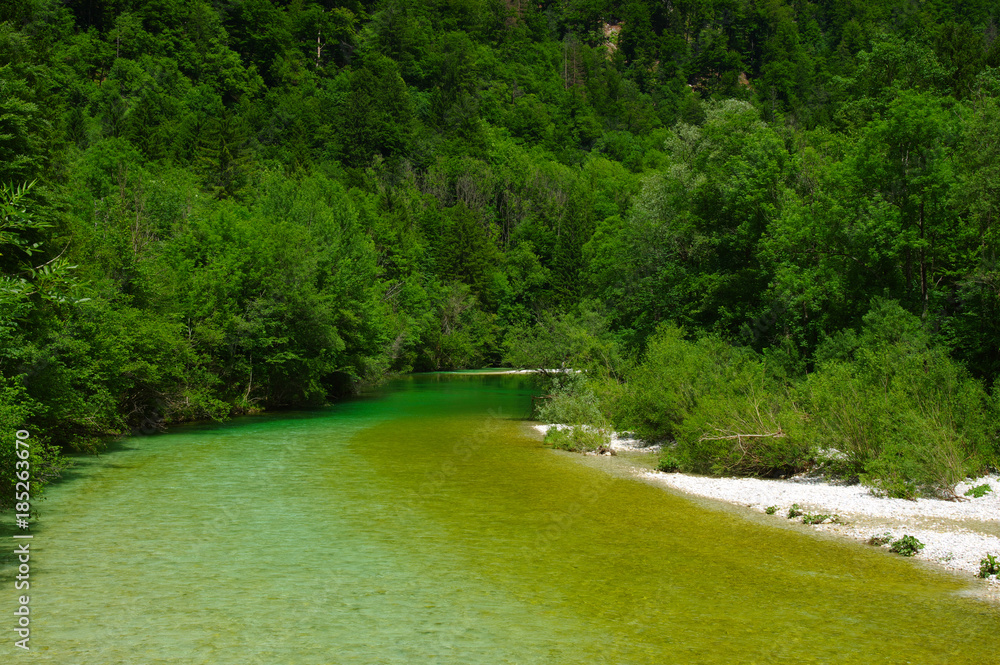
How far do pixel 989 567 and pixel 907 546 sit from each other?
1.43 m

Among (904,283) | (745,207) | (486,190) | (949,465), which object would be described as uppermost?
(486,190)

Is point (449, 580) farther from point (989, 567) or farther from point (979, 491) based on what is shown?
point (979, 491)

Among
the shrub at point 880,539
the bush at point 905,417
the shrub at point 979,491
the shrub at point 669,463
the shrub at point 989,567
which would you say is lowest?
the shrub at point 669,463

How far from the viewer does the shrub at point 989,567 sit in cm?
1153

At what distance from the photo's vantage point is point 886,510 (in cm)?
1538

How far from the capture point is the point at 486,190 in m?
101

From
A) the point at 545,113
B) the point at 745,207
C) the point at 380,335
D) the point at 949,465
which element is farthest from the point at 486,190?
the point at 949,465

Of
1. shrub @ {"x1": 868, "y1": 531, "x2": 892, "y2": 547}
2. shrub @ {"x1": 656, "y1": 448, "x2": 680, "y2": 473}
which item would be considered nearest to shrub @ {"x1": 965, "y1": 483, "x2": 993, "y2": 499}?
shrub @ {"x1": 868, "y1": 531, "x2": 892, "y2": 547}

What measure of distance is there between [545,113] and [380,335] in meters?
91.4

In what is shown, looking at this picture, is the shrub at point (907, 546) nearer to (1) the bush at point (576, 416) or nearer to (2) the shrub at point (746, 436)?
(2) the shrub at point (746, 436)

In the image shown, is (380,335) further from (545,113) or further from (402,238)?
(545,113)

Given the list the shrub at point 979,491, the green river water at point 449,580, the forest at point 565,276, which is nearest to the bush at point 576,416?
the forest at point 565,276

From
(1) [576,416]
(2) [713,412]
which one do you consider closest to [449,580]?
(2) [713,412]

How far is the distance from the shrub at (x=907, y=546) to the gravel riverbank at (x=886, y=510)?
98mm
